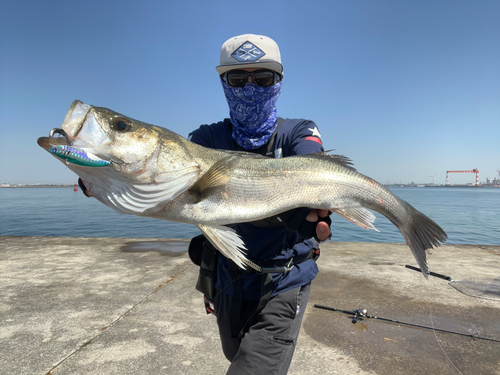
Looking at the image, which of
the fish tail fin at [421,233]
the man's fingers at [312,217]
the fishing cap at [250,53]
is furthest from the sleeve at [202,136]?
the fish tail fin at [421,233]

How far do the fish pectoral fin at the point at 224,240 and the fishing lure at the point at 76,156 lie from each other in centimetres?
69

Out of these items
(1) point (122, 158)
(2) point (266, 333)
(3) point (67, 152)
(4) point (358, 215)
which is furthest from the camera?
(4) point (358, 215)

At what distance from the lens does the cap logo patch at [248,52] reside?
2.40 metres

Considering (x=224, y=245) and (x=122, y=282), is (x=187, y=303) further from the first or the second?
(x=224, y=245)

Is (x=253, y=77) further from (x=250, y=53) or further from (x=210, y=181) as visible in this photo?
(x=210, y=181)

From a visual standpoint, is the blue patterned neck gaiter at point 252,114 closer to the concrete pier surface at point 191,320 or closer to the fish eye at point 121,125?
the fish eye at point 121,125

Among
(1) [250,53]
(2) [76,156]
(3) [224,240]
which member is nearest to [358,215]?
(3) [224,240]

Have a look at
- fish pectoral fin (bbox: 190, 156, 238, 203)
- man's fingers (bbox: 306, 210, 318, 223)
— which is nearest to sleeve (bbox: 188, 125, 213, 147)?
fish pectoral fin (bbox: 190, 156, 238, 203)

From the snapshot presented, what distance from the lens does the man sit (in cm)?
205

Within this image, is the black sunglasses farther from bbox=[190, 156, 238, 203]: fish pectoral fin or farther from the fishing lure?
the fishing lure

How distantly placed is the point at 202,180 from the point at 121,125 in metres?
0.58

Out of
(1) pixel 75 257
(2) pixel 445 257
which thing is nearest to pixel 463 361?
(2) pixel 445 257

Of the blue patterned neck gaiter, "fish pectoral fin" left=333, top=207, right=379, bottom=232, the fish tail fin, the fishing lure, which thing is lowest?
the fish tail fin

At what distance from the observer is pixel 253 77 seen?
254 centimetres
